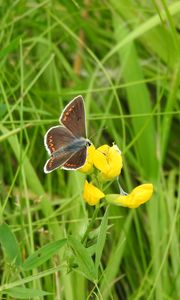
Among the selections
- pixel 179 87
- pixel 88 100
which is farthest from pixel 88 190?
pixel 179 87

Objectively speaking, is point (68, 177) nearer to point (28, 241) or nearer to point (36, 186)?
point (36, 186)

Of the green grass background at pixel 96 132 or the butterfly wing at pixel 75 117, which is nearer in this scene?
the butterfly wing at pixel 75 117

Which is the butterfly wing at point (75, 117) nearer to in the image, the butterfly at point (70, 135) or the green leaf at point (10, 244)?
the butterfly at point (70, 135)

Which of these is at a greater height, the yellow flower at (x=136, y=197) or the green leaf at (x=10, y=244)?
the yellow flower at (x=136, y=197)

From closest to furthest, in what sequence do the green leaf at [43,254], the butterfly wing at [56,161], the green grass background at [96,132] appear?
the butterfly wing at [56,161], the green leaf at [43,254], the green grass background at [96,132]

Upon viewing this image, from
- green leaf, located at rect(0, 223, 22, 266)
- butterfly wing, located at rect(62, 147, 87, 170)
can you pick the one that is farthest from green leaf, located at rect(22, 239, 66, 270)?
butterfly wing, located at rect(62, 147, 87, 170)

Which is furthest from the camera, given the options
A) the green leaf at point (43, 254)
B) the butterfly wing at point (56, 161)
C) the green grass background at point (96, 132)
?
the green grass background at point (96, 132)

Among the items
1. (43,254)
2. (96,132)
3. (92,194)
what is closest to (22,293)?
(43,254)

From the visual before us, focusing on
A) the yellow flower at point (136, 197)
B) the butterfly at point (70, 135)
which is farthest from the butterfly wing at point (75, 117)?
the yellow flower at point (136, 197)
